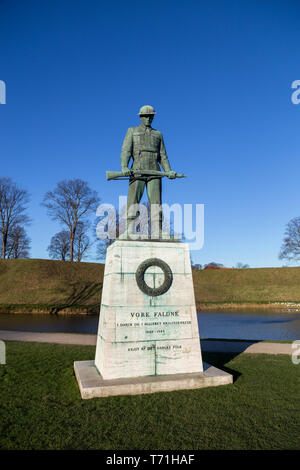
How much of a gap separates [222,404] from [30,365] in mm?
4967

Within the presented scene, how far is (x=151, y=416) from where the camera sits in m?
5.08

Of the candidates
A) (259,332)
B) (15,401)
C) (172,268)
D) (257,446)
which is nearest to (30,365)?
(15,401)

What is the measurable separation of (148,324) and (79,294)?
25.7 metres

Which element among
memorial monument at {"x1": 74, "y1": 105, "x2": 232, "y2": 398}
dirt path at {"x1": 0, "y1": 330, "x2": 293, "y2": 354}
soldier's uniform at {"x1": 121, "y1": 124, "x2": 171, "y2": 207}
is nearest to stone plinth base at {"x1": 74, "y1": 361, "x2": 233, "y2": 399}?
memorial monument at {"x1": 74, "y1": 105, "x2": 232, "y2": 398}

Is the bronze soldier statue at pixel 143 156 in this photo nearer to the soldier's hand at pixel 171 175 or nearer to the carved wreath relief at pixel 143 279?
the soldier's hand at pixel 171 175

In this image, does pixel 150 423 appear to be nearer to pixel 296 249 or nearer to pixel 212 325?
pixel 212 325

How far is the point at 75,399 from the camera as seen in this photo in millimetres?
5797

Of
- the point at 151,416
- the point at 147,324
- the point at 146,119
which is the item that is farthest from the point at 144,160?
the point at 151,416

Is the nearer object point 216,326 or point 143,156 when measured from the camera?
point 143,156

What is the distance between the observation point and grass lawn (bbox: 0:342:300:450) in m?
4.32

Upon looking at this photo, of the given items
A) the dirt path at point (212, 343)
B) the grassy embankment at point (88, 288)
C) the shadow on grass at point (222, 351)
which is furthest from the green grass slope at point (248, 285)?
the dirt path at point (212, 343)

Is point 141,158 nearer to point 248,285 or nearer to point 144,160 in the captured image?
point 144,160

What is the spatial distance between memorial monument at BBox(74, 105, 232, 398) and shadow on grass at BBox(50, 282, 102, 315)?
19.7 meters

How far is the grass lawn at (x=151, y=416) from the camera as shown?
4.32 m
